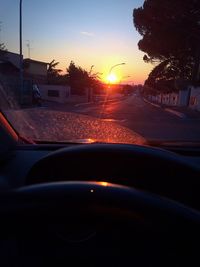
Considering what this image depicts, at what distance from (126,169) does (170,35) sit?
89.2 ft

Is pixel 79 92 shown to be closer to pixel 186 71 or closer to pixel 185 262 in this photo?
pixel 186 71

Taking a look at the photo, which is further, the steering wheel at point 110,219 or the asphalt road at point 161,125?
the asphalt road at point 161,125

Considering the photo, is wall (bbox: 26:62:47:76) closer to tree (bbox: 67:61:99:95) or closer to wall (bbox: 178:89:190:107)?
tree (bbox: 67:61:99:95)

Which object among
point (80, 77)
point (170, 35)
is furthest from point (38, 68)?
point (170, 35)

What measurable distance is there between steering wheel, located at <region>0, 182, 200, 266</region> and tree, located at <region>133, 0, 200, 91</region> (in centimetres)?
1125

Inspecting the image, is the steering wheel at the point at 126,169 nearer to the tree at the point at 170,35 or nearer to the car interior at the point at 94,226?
the car interior at the point at 94,226

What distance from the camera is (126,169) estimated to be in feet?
4.58

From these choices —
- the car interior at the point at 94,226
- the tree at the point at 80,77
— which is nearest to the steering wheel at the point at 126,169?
the car interior at the point at 94,226

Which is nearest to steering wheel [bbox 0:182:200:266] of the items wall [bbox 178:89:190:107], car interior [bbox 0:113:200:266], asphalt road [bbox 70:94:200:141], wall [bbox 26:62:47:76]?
car interior [bbox 0:113:200:266]

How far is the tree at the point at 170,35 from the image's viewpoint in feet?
78.0

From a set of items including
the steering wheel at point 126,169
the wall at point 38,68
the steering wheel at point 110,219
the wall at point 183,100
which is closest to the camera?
the steering wheel at point 110,219

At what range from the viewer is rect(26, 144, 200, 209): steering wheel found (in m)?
1.35

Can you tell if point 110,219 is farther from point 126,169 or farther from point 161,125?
point 161,125

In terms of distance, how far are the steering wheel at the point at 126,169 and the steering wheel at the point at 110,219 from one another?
17.8 inches
